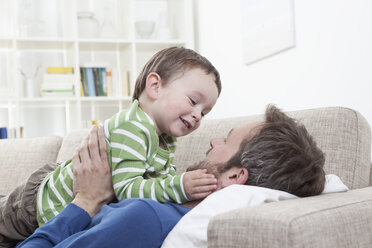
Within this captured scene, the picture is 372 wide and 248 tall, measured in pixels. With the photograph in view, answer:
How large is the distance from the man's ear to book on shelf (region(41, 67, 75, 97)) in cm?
343

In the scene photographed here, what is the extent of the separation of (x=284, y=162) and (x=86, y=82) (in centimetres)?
358

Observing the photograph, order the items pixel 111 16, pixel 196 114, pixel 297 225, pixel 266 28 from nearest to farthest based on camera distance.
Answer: pixel 297 225
pixel 196 114
pixel 266 28
pixel 111 16

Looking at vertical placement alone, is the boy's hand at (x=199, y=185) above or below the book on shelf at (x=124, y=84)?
below

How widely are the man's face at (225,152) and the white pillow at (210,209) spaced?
127 mm

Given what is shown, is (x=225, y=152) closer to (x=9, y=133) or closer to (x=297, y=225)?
(x=297, y=225)

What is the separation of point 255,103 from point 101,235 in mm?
2764

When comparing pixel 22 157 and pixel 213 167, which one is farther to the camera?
pixel 22 157

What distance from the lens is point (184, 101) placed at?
137cm

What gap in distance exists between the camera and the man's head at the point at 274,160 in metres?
1.14

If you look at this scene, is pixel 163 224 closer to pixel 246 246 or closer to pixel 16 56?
pixel 246 246

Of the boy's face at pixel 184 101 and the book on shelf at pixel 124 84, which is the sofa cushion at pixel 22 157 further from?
the book on shelf at pixel 124 84

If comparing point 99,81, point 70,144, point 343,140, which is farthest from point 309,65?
point 99,81

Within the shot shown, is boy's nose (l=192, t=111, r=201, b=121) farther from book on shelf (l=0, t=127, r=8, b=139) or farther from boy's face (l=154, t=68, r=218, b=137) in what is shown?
book on shelf (l=0, t=127, r=8, b=139)

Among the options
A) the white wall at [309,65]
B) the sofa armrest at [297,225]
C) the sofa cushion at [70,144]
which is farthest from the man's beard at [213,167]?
the white wall at [309,65]
